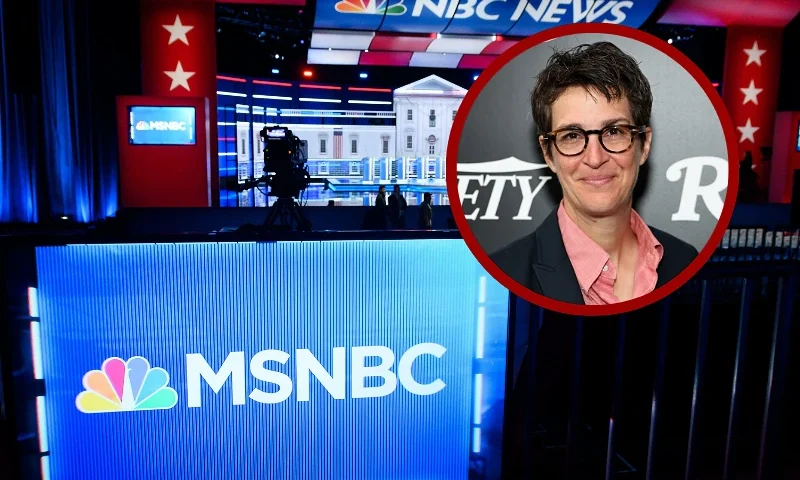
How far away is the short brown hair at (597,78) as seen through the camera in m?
1.19

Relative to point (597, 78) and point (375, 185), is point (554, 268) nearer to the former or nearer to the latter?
point (597, 78)

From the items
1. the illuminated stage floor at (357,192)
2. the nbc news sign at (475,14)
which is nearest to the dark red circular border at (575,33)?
the nbc news sign at (475,14)

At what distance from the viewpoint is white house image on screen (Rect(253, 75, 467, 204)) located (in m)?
19.7

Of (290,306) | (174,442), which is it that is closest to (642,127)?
(290,306)

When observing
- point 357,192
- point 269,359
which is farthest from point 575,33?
point 357,192

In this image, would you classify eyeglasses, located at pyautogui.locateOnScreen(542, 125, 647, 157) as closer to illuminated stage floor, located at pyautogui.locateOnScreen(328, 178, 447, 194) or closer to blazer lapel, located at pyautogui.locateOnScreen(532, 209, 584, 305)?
blazer lapel, located at pyautogui.locateOnScreen(532, 209, 584, 305)

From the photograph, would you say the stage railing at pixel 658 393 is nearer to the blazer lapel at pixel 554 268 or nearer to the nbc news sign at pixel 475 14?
the blazer lapel at pixel 554 268

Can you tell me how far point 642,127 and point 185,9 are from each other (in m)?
8.20

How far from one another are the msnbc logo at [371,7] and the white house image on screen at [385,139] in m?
10.7

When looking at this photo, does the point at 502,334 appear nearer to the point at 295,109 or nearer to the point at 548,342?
the point at 548,342

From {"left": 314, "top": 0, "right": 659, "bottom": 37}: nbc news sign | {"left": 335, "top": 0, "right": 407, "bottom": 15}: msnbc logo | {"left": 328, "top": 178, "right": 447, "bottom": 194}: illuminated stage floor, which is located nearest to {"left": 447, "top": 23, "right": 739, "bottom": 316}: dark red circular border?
{"left": 314, "top": 0, "right": 659, "bottom": 37}: nbc news sign

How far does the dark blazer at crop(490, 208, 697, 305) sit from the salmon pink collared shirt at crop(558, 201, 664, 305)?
11 mm

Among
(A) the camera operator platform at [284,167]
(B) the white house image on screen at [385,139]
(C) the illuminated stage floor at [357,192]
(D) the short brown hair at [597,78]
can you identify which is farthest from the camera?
(B) the white house image on screen at [385,139]

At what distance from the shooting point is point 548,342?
1.81 metres
